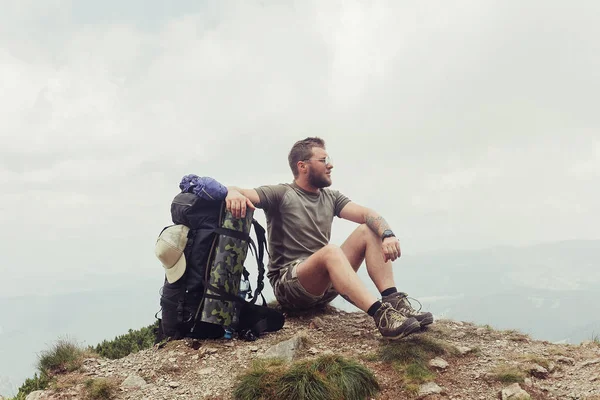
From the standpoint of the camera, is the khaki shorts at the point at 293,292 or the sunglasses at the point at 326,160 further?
the sunglasses at the point at 326,160

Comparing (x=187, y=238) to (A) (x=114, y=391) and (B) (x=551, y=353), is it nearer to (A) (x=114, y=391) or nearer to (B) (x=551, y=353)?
(A) (x=114, y=391)

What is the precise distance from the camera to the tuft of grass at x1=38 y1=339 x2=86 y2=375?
629 centimetres

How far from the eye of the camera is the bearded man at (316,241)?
6246 millimetres

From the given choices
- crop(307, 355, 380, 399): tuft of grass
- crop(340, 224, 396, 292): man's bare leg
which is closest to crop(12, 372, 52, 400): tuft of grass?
crop(307, 355, 380, 399): tuft of grass

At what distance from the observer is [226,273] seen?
6.43 meters

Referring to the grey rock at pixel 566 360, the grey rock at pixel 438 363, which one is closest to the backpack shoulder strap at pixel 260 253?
the grey rock at pixel 438 363

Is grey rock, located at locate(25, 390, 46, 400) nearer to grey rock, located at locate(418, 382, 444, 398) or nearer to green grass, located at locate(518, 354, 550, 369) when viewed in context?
grey rock, located at locate(418, 382, 444, 398)

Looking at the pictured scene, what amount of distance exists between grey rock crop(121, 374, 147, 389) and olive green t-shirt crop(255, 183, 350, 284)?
281 cm

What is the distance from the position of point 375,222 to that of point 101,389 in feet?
15.6

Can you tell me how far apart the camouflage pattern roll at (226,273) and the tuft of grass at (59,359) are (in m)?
2.19

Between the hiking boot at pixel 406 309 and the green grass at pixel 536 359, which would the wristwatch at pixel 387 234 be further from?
the green grass at pixel 536 359

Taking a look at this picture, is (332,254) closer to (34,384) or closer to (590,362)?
(590,362)

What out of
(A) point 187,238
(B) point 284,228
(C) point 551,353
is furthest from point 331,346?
(C) point 551,353

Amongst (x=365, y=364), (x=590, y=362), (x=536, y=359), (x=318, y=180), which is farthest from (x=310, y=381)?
(x=590, y=362)
